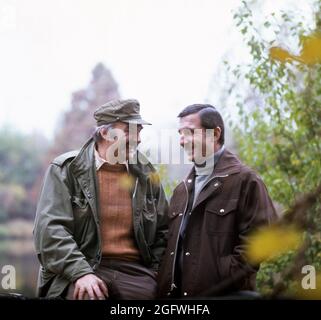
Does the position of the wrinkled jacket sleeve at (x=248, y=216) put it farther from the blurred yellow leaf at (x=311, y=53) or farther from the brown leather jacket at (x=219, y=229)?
the blurred yellow leaf at (x=311, y=53)

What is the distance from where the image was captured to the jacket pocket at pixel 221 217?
7.06 feet

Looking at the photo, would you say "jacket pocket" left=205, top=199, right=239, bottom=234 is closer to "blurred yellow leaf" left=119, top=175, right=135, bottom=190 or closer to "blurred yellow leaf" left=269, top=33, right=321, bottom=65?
"blurred yellow leaf" left=119, top=175, right=135, bottom=190

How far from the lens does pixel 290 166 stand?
346 centimetres

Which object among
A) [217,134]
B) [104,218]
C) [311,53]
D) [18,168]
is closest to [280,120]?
[217,134]

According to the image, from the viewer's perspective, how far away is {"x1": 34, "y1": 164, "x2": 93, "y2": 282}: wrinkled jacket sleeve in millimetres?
2074

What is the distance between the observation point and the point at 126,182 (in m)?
2.29

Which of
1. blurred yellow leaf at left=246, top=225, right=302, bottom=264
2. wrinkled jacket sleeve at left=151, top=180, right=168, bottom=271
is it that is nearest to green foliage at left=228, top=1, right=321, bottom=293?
wrinkled jacket sleeve at left=151, top=180, right=168, bottom=271

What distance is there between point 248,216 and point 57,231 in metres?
0.64

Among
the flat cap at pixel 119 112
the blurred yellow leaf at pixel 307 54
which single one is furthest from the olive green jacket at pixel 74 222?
the blurred yellow leaf at pixel 307 54

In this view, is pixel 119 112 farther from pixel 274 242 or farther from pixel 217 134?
pixel 274 242

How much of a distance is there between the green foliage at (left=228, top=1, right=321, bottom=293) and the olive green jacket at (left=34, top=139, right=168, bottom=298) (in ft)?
Answer: 2.97

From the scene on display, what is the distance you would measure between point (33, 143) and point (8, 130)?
0.75 m
